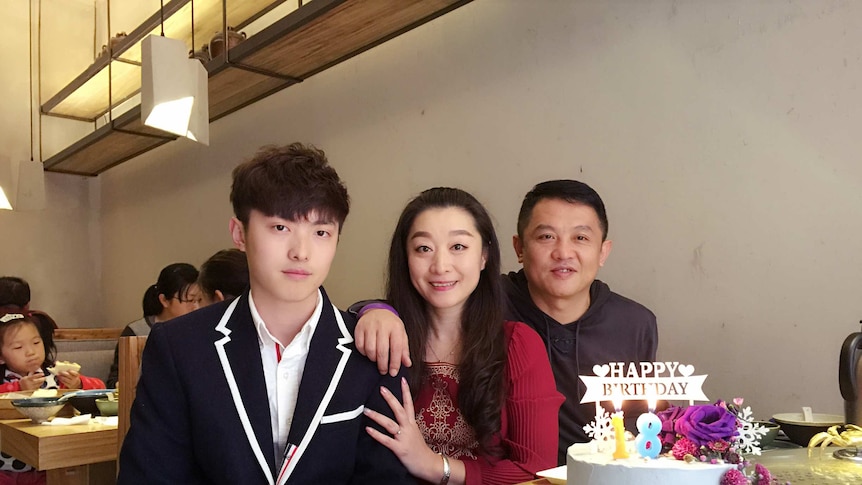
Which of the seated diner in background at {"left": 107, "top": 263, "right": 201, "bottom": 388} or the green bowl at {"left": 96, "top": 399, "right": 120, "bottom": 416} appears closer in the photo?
the green bowl at {"left": 96, "top": 399, "right": 120, "bottom": 416}

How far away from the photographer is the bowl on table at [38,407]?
6.96 ft

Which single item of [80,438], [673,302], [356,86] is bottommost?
[80,438]

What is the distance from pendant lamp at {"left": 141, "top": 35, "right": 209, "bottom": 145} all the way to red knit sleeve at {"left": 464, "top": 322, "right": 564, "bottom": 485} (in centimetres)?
158

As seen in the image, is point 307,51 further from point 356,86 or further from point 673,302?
point 673,302

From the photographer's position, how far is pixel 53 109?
5.53 meters

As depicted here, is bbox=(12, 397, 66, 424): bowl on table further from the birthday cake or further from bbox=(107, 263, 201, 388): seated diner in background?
the birthday cake

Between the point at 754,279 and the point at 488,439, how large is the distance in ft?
3.32

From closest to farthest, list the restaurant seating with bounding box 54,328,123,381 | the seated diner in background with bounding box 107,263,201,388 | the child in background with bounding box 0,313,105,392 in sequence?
1. the child in background with bounding box 0,313,105,392
2. the seated diner in background with bounding box 107,263,201,388
3. the restaurant seating with bounding box 54,328,123,381

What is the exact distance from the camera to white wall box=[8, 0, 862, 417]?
1.90 meters

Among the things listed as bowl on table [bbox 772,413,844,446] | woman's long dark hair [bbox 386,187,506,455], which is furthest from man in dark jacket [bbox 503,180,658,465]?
bowl on table [bbox 772,413,844,446]

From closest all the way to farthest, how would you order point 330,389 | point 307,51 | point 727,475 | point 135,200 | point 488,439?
point 727,475 → point 330,389 → point 488,439 → point 307,51 → point 135,200

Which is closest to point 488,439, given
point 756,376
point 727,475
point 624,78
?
point 727,475

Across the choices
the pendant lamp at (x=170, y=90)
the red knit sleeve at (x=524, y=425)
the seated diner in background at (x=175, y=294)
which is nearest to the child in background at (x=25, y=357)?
the seated diner in background at (x=175, y=294)

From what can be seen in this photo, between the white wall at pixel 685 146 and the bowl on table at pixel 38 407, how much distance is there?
1.55 m
